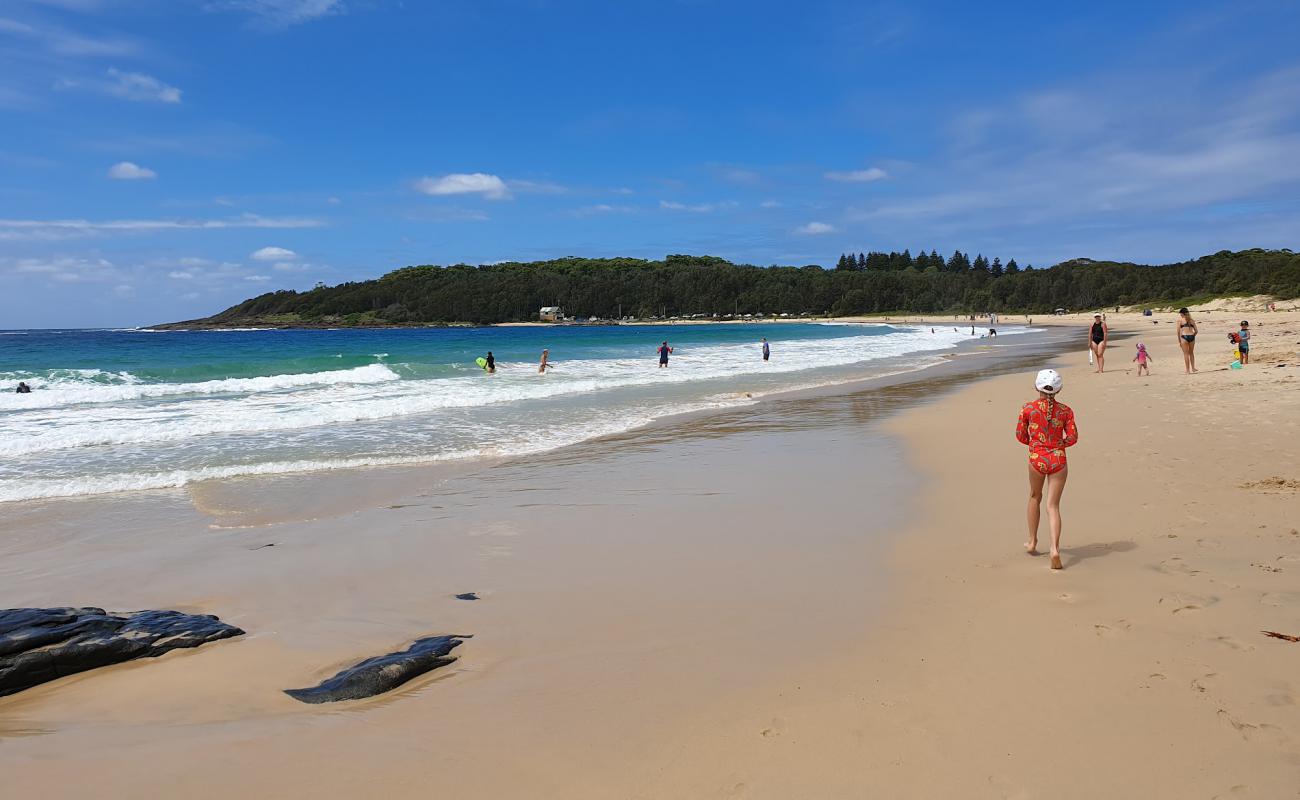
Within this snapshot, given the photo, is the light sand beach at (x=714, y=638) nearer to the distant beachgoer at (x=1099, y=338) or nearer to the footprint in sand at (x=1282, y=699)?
the footprint in sand at (x=1282, y=699)

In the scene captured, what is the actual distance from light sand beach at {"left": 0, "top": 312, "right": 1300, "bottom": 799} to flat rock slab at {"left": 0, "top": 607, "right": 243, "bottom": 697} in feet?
0.40

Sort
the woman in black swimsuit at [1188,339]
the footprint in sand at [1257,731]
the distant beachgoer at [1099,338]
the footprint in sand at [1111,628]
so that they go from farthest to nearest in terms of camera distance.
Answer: the distant beachgoer at [1099,338], the woman in black swimsuit at [1188,339], the footprint in sand at [1111,628], the footprint in sand at [1257,731]

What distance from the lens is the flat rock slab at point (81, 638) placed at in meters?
4.30

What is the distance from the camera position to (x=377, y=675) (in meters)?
4.17

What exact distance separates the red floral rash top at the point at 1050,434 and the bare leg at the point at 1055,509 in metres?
0.06

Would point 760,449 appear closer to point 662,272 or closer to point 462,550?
point 462,550

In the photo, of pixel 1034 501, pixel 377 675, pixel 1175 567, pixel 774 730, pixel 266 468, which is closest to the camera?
pixel 774 730

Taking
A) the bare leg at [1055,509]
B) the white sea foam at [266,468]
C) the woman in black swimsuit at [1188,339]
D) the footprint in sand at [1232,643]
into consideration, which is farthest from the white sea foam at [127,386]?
the footprint in sand at [1232,643]

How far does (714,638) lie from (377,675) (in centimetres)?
200

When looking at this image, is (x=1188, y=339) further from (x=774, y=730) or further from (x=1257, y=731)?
(x=774, y=730)

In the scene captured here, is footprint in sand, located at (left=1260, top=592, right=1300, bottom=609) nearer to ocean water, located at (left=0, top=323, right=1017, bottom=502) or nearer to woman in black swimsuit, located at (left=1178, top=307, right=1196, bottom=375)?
ocean water, located at (left=0, top=323, right=1017, bottom=502)

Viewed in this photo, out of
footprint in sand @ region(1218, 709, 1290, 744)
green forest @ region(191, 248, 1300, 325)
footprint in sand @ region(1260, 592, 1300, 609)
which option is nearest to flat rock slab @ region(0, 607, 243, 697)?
footprint in sand @ region(1218, 709, 1290, 744)

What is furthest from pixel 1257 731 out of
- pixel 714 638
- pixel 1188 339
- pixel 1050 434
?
pixel 1188 339

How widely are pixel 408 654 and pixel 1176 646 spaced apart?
444 cm
